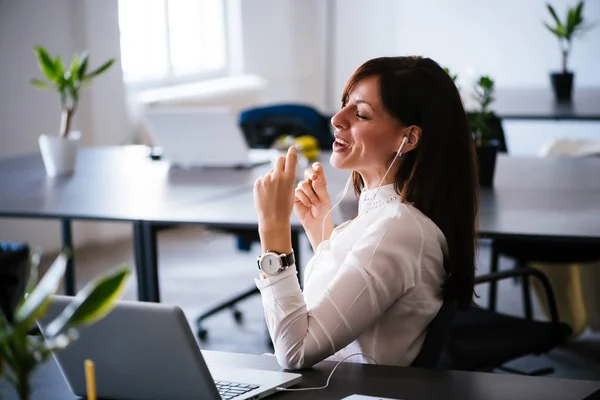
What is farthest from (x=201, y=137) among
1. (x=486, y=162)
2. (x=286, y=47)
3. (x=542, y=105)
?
(x=286, y=47)

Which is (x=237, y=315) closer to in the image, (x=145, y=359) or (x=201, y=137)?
(x=201, y=137)

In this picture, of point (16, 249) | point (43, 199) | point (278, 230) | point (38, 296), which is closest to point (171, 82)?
point (43, 199)

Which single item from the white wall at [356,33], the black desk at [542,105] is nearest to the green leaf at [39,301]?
the black desk at [542,105]

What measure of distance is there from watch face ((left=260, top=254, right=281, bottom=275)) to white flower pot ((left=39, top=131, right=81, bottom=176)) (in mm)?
2100

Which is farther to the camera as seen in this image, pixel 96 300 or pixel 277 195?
pixel 277 195

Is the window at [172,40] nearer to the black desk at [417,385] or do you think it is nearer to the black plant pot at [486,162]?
the black plant pot at [486,162]

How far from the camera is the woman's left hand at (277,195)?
1643 millimetres

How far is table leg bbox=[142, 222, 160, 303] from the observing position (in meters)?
2.77

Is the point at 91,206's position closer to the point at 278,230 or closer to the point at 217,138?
the point at 217,138

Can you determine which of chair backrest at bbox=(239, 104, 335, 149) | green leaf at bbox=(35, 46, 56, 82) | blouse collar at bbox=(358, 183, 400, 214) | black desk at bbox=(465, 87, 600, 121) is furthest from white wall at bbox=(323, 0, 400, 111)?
blouse collar at bbox=(358, 183, 400, 214)

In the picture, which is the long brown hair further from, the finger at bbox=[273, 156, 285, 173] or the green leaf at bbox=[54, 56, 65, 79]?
the green leaf at bbox=[54, 56, 65, 79]

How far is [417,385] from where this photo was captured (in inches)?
57.3

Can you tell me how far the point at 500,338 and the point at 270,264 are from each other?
1.16 m

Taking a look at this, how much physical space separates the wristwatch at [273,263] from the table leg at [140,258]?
3.94 feet
